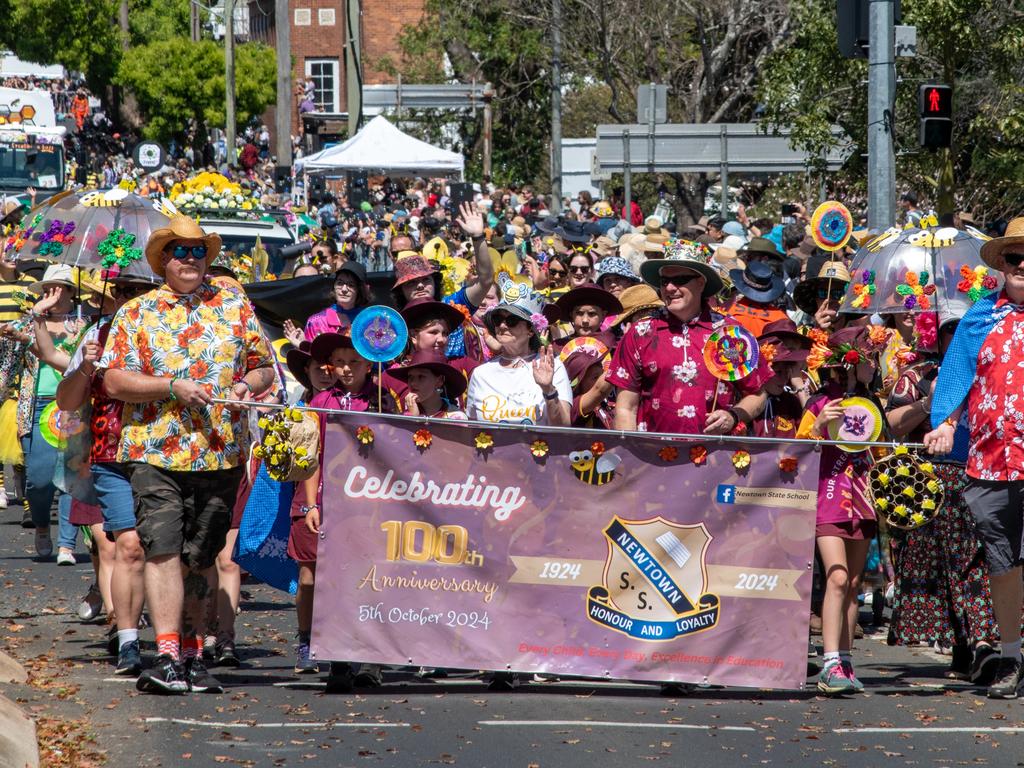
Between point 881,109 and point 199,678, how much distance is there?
772 centimetres

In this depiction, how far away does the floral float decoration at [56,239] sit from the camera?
9398 mm

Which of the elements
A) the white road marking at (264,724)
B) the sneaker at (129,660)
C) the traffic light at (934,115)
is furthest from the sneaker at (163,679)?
the traffic light at (934,115)

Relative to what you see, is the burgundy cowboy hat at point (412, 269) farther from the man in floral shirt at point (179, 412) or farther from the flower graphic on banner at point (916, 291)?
the flower graphic on banner at point (916, 291)

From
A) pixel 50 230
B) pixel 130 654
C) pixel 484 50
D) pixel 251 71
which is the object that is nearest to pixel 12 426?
pixel 50 230

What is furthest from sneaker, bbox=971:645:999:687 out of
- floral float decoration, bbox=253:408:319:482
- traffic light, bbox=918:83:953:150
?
traffic light, bbox=918:83:953:150

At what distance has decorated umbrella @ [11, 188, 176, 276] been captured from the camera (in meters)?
9.33

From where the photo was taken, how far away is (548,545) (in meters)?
8.08

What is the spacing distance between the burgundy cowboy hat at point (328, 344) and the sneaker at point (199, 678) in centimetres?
149

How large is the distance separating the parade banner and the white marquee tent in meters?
20.1

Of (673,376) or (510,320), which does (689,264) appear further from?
(510,320)

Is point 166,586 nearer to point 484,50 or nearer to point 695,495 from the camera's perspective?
point 695,495

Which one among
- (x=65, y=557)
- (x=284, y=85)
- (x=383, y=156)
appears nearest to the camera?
(x=65, y=557)

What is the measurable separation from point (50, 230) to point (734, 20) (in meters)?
23.3

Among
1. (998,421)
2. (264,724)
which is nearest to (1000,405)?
(998,421)
